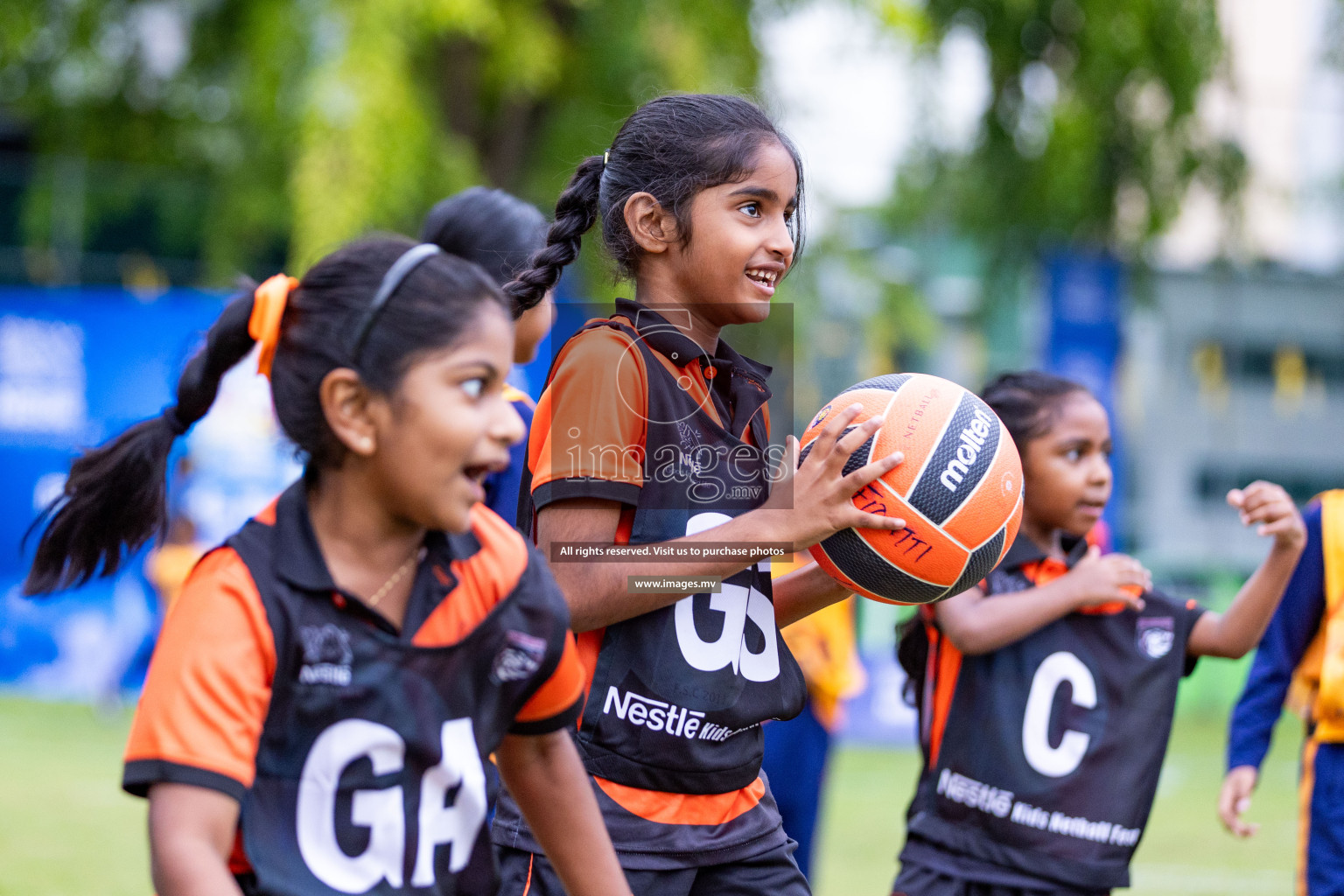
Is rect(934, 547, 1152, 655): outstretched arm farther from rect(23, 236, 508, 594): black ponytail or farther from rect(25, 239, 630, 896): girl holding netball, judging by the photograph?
rect(23, 236, 508, 594): black ponytail

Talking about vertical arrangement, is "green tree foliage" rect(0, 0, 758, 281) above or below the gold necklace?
above

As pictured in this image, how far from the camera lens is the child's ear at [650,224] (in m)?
2.59

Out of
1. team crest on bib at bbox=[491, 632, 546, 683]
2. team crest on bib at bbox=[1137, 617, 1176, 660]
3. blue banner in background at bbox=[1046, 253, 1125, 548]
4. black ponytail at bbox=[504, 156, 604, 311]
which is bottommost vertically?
team crest on bib at bbox=[1137, 617, 1176, 660]

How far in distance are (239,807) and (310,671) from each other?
0.64 feet

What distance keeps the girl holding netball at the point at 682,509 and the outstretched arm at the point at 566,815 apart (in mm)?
255

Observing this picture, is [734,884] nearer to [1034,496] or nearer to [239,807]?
[239,807]

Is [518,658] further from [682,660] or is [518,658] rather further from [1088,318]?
[1088,318]

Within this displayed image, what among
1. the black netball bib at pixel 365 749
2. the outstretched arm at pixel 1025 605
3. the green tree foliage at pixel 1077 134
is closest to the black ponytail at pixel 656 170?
the black netball bib at pixel 365 749

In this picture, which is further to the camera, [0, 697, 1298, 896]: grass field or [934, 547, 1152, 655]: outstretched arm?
[0, 697, 1298, 896]: grass field

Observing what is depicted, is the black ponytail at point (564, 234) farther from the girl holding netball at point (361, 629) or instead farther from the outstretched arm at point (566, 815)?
the outstretched arm at point (566, 815)

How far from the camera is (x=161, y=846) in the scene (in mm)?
1706

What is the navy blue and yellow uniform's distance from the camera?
2.39 meters

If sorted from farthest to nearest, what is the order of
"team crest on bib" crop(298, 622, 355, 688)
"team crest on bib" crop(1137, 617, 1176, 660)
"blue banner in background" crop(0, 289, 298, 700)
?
1. "blue banner in background" crop(0, 289, 298, 700)
2. "team crest on bib" crop(1137, 617, 1176, 660)
3. "team crest on bib" crop(298, 622, 355, 688)

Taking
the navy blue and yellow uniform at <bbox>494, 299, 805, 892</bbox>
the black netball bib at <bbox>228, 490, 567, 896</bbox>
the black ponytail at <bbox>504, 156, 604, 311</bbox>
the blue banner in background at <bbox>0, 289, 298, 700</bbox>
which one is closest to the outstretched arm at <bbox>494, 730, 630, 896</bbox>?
the black netball bib at <bbox>228, 490, 567, 896</bbox>
